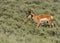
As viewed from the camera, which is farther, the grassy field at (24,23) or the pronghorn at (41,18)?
the pronghorn at (41,18)

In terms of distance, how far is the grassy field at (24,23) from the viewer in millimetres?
10443

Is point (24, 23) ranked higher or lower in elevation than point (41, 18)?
lower

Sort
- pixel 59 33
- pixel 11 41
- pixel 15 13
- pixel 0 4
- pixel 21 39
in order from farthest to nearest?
pixel 0 4 → pixel 15 13 → pixel 59 33 → pixel 21 39 → pixel 11 41

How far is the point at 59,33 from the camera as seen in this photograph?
12125mm

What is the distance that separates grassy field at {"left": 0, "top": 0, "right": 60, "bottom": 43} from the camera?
10.4 metres

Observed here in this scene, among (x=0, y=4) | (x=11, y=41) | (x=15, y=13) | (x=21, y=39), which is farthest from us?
(x=0, y=4)

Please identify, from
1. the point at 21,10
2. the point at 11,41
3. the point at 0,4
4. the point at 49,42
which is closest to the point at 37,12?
the point at 21,10

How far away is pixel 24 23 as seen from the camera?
12859 mm

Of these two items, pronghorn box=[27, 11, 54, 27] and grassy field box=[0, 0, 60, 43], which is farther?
pronghorn box=[27, 11, 54, 27]

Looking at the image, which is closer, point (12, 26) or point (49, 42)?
point (49, 42)

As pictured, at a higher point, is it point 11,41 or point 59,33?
point 11,41

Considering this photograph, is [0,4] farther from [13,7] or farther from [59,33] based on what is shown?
[59,33]

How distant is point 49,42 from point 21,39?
1.07 meters

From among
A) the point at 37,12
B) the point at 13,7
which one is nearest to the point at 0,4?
the point at 13,7
